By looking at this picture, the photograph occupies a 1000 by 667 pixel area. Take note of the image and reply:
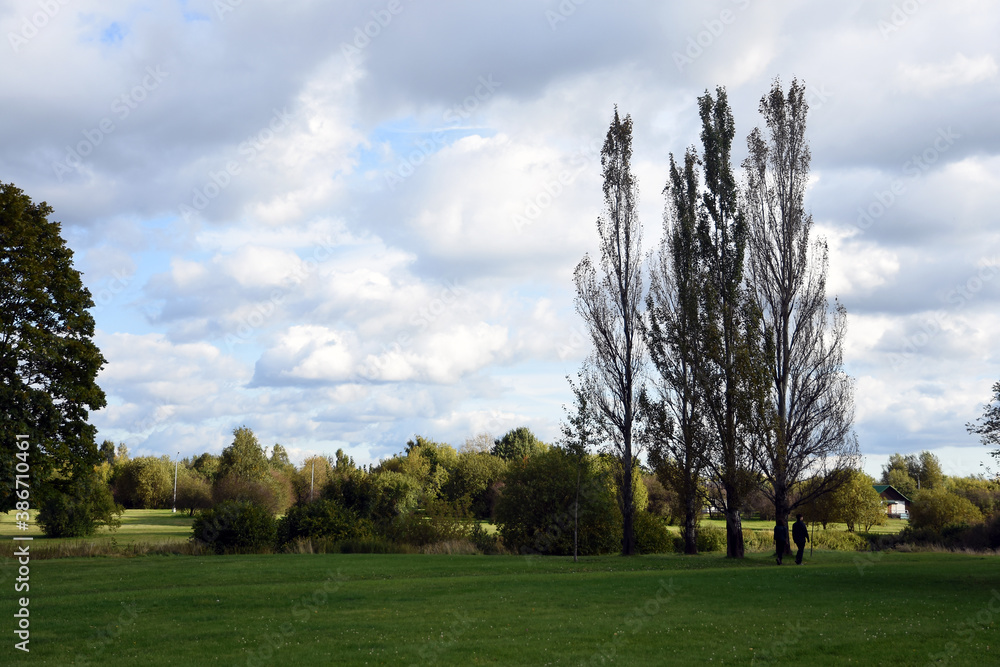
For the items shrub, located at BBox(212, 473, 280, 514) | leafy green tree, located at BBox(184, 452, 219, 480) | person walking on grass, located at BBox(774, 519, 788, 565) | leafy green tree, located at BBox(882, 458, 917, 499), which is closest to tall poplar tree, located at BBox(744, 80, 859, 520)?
person walking on grass, located at BBox(774, 519, 788, 565)

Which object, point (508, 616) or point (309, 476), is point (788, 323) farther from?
point (309, 476)

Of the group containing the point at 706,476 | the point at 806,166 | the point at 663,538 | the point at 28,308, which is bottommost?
the point at 663,538

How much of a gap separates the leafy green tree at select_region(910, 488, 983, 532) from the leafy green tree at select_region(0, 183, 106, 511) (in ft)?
174

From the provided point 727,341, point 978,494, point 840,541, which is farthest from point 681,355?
point 978,494

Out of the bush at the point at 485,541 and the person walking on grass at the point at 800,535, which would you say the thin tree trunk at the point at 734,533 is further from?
the bush at the point at 485,541

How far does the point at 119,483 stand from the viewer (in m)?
91.7

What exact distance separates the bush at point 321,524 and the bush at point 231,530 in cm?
192

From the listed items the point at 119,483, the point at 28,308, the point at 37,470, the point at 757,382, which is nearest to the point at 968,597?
the point at 757,382

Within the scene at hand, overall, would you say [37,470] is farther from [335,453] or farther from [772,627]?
[335,453]

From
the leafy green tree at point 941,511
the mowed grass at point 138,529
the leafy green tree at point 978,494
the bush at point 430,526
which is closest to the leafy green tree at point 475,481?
the mowed grass at point 138,529

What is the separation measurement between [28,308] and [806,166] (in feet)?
112

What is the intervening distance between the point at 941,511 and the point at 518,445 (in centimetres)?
4745

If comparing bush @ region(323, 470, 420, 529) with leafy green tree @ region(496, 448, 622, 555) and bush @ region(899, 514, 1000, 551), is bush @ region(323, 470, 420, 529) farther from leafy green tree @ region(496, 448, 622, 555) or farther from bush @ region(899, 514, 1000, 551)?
bush @ region(899, 514, 1000, 551)

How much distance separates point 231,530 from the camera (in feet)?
115
